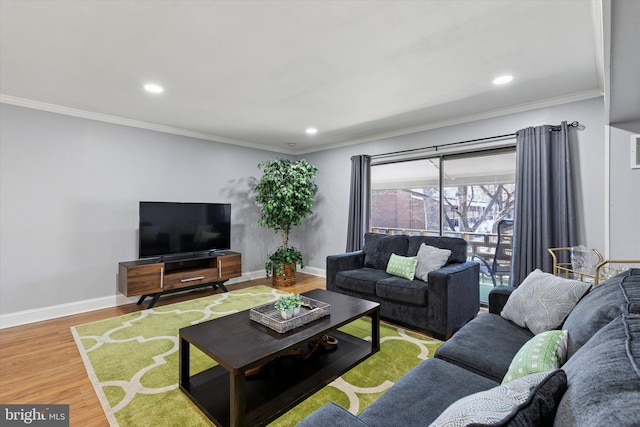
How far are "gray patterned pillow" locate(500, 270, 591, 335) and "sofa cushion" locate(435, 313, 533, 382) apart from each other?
0.26ft

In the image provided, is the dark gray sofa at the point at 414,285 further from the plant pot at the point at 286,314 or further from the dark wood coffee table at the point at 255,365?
the plant pot at the point at 286,314

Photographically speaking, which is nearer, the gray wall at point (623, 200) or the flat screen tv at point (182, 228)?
the gray wall at point (623, 200)

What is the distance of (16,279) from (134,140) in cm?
209

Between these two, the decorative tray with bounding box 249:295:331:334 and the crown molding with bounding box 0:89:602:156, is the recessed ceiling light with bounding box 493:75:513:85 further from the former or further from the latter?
the decorative tray with bounding box 249:295:331:334

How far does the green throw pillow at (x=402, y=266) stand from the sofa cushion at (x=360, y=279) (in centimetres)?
11

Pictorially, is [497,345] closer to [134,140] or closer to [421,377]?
[421,377]

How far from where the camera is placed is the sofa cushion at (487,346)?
1.51m

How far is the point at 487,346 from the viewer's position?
5.56ft

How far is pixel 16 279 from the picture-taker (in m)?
3.31

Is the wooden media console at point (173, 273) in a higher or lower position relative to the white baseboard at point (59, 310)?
higher

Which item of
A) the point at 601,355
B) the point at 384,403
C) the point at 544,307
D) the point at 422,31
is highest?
the point at 422,31

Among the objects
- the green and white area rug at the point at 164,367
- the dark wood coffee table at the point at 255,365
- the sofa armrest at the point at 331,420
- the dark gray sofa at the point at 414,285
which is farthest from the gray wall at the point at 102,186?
the sofa armrest at the point at 331,420

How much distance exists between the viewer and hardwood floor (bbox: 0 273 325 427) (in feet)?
6.45

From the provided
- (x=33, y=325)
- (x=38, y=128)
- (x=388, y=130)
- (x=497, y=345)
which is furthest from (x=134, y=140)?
(x=497, y=345)
